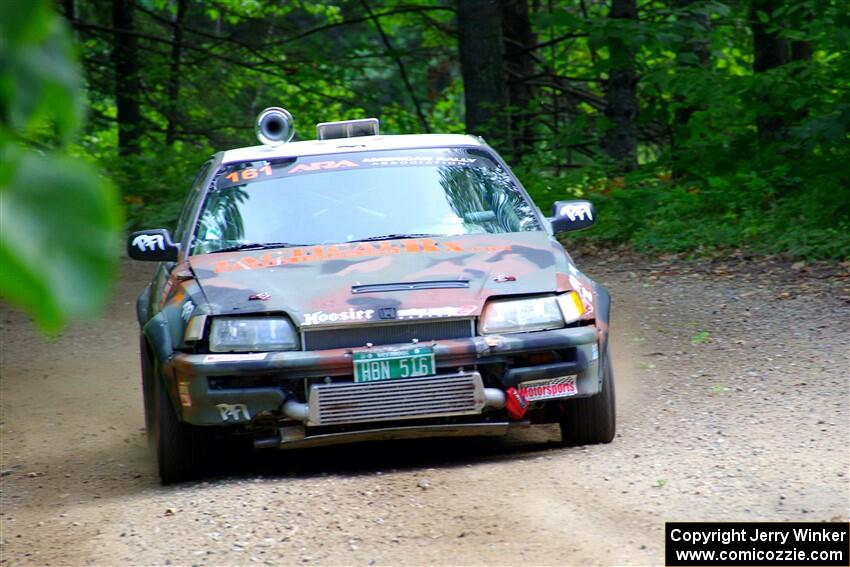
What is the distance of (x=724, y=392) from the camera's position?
686 cm

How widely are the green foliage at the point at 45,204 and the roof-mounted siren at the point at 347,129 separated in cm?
666

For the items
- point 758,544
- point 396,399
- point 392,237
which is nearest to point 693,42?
point 392,237

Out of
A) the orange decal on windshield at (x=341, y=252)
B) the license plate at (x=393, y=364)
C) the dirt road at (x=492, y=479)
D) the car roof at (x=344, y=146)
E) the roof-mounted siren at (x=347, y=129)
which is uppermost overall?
the roof-mounted siren at (x=347, y=129)

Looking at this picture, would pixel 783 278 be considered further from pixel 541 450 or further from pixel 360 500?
pixel 360 500

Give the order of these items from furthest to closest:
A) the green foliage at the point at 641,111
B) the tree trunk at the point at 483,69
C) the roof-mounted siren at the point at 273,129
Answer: the tree trunk at the point at 483,69
the green foliage at the point at 641,111
the roof-mounted siren at the point at 273,129

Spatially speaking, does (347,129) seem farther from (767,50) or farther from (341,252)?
(767,50)

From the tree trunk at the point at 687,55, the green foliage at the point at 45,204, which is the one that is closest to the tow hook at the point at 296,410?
the green foliage at the point at 45,204

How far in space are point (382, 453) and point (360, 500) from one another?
1.29 meters

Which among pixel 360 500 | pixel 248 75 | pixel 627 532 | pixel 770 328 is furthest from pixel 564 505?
pixel 248 75

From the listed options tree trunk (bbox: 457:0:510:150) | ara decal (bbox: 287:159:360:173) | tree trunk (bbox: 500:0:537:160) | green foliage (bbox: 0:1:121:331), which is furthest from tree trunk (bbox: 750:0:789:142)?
green foliage (bbox: 0:1:121:331)

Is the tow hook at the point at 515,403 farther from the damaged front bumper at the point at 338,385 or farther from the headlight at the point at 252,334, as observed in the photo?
the headlight at the point at 252,334

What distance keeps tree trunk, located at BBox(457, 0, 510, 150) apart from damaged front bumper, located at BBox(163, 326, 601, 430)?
34.9 feet

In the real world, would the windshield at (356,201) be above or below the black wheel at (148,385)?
above

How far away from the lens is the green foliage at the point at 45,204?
28.1 inches
